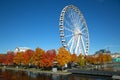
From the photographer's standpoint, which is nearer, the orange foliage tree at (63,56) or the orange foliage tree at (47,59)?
the orange foliage tree at (63,56)

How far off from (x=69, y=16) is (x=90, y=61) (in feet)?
133

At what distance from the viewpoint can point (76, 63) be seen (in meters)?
99.1

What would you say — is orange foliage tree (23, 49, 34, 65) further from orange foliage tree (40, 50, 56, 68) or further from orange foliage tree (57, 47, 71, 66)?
orange foliage tree (57, 47, 71, 66)

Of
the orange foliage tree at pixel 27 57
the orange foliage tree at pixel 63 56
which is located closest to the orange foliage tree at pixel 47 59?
the orange foliage tree at pixel 63 56

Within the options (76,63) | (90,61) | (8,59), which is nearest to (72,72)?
(76,63)

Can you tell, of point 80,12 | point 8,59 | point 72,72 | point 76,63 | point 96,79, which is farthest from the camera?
point 8,59

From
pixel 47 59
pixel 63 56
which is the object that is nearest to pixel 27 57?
pixel 47 59

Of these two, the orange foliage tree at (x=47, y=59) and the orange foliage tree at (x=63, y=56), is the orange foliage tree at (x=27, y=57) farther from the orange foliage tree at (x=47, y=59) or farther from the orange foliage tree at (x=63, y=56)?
the orange foliage tree at (x=63, y=56)

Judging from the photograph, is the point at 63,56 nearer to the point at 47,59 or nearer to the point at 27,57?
the point at 47,59

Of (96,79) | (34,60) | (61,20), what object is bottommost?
(96,79)

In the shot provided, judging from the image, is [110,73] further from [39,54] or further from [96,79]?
[39,54]

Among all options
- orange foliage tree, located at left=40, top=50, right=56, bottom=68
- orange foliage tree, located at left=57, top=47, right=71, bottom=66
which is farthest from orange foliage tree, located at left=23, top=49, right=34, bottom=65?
orange foliage tree, located at left=57, top=47, right=71, bottom=66

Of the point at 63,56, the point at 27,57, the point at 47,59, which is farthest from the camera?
the point at 27,57

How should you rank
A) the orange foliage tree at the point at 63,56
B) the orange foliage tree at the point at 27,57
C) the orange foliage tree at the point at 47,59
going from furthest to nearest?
the orange foliage tree at the point at 27,57 < the orange foliage tree at the point at 47,59 < the orange foliage tree at the point at 63,56
